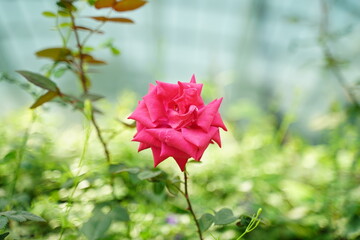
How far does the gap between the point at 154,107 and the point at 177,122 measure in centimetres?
7

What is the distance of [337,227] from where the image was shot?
1.54 metres

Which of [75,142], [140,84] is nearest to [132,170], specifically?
[75,142]

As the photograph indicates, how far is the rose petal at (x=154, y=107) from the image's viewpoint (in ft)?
2.97

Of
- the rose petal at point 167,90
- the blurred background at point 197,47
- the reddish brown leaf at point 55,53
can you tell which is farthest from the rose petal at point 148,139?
the blurred background at point 197,47

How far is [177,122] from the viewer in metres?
0.89

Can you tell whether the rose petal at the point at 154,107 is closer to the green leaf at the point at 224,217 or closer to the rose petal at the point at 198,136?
the rose petal at the point at 198,136

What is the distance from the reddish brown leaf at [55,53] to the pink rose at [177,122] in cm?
43

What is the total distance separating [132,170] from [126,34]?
8.50m

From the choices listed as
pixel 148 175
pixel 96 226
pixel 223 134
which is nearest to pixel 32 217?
pixel 96 226

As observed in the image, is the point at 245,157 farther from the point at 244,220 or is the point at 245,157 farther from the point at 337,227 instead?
Result: the point at 244,220

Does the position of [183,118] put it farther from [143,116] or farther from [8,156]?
[8,156]

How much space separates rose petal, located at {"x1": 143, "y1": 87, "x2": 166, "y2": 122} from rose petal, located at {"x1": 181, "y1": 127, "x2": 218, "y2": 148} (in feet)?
0.26

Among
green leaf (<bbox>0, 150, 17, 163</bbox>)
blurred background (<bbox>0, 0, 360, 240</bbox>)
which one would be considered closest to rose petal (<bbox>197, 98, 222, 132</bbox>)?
blurred background (<bbox>0, 0, 360, 240</bbox>)

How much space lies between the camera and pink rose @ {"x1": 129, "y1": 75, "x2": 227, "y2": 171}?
33.7 inches
